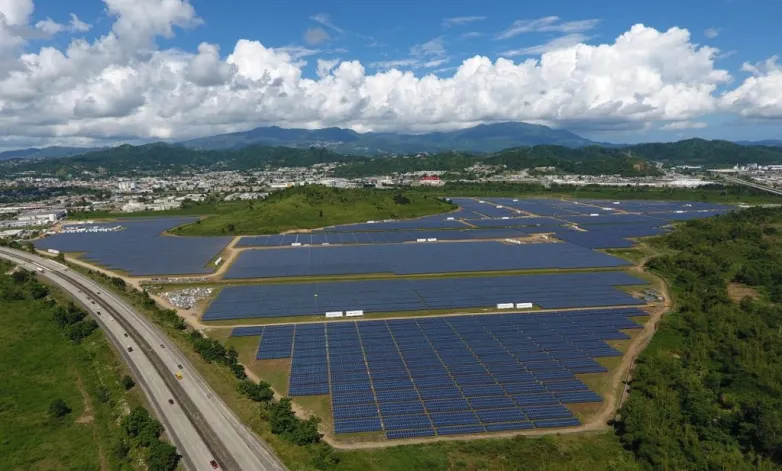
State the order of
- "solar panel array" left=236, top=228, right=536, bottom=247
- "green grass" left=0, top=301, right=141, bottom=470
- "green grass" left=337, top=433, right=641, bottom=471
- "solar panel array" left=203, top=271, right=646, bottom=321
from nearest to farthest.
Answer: "green grass" left=337, top=433, right=641, bottom=471 → "green grass" left=0, top=301, right=141, bottom=470 → "solar panel array" left=203, top=271, right=646, bottom=321 → "solar panel array" left=236, top=228, right=536, bottom=247

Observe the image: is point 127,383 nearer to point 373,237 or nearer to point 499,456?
point 499,456

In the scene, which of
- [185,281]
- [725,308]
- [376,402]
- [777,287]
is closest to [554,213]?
[777,287]

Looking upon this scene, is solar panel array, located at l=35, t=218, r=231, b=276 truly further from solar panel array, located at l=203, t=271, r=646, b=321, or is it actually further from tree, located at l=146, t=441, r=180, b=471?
tree, located at l=146, t=441, r=180, b=471

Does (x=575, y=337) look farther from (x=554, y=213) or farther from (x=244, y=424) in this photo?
(x=554, y=213)

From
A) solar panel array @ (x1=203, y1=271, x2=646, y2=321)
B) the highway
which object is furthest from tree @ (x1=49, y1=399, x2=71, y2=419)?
solar panel array @ (x1=203, y1=271, x2=646, y2=321)

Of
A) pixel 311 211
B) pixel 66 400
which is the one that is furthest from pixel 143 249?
pixel 66 400

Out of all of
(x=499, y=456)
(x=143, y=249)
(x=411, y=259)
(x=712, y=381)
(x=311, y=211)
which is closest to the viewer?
(x=499, y=456)
